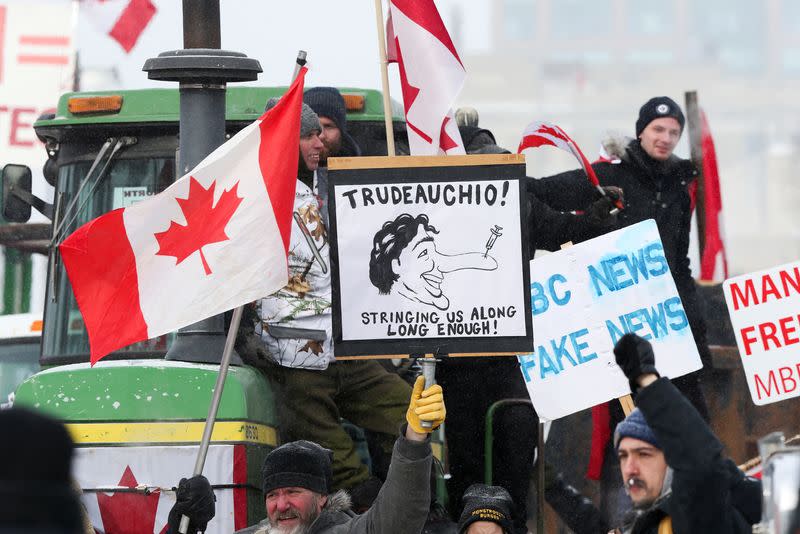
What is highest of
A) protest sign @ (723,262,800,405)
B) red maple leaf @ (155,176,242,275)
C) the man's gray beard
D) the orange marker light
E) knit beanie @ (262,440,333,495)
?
the orange marker light

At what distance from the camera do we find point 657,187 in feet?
25.3

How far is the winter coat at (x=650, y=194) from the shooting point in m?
7.59

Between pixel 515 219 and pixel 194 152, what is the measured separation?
5.06ft

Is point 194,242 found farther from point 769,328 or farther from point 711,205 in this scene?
point 711,205

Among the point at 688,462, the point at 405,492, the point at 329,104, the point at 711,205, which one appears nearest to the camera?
the point at 688,462

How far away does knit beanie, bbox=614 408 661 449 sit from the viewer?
4.39 meters

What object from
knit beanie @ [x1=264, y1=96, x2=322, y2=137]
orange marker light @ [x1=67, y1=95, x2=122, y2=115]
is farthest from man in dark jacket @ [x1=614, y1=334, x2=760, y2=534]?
orange marker light @ [x1=67, y1=95, x2=122, y2=115]

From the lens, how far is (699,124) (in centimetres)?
939

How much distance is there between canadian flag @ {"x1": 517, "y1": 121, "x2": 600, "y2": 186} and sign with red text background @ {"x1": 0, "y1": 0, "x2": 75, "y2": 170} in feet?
25.3

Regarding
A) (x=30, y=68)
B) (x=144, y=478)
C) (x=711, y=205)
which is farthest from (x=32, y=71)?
(x=144, y=478)

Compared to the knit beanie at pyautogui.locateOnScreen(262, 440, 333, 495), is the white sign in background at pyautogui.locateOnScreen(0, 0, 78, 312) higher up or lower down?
higher up

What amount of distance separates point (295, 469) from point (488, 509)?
846 mm

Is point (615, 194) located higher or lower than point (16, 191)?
lower

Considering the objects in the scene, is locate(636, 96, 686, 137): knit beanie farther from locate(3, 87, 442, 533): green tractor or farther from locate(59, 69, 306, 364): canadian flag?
locate(59, 69, 306, 364): canadian flag
